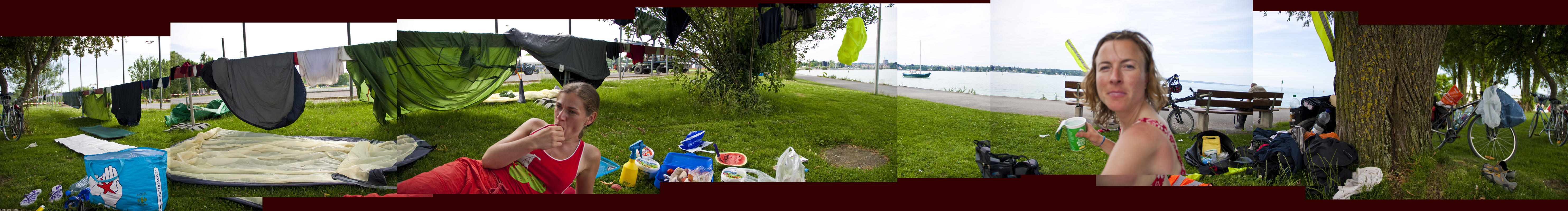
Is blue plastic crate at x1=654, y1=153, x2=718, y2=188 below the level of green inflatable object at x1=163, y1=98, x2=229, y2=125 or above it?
below

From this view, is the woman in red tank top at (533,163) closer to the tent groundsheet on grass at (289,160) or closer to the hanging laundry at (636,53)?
the tent groundsheet on grass at (289,160)

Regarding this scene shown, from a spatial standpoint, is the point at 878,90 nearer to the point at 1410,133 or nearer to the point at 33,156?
the point at 1410,133

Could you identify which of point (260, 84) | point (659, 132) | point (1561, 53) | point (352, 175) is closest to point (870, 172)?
point (659, 132)

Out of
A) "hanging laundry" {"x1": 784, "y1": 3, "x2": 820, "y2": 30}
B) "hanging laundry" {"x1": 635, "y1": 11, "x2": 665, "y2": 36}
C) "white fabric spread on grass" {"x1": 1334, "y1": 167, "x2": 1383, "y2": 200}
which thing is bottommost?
"white fabric spread on grass" {"x1": 1334, "y1": 167, "x2": 1383, "y2": 200}

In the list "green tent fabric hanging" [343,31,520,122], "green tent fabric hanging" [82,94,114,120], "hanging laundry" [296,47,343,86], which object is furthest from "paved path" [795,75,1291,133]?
"green tent fabric hanging" [82,94,114,120]

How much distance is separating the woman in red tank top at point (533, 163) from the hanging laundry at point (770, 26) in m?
1.90

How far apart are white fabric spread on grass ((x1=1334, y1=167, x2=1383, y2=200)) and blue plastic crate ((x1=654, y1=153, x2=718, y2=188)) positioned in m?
4.01

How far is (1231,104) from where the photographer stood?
3.77 metres

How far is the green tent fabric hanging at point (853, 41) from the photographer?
5.12 m

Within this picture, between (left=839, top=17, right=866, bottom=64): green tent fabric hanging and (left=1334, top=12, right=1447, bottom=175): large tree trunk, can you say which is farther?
(left=839, top=17, right=866, bottom=64): green tent fabric hanging

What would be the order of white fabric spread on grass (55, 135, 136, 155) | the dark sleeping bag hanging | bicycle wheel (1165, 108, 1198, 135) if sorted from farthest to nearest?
1. the dark sleeping bag hanging
2. white fabric spread on grass (55, 135, 136, 155)
3. bicycle wheel (1165, 108, 1198, 135)

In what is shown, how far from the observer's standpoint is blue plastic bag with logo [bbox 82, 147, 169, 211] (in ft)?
11.9

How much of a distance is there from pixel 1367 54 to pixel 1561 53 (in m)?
2.53

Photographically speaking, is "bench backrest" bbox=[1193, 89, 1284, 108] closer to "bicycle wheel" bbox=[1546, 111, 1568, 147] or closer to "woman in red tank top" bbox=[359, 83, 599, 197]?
"bicycle wheel" bbox=[1546, 111, 1568, 147]
